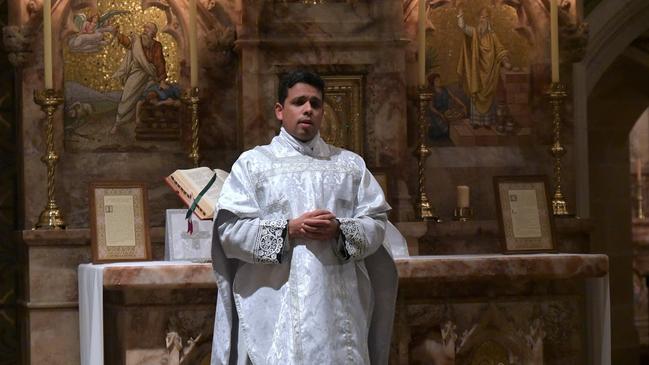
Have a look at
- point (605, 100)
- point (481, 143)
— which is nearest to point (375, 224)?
point (481, 143)

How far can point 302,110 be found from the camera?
564 centimetres

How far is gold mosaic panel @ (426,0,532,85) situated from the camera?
8.36 metres

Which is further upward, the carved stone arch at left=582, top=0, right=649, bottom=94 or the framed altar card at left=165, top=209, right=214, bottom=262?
the carved stone arch at left=582, top=0, right=649, bottom=94

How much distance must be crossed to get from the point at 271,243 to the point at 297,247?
15cm

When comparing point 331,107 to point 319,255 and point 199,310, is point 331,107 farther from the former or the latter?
point 319,255

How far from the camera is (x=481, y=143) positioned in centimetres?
838

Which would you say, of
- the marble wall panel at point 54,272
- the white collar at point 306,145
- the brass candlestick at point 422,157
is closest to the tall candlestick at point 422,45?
the brass candlestick at point 422,157

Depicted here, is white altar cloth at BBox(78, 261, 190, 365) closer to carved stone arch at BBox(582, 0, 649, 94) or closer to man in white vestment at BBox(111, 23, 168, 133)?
man in white vestment at BBox(111, 23, 168, 133)

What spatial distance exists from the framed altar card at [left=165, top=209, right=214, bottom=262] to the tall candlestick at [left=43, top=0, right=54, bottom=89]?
922 mm

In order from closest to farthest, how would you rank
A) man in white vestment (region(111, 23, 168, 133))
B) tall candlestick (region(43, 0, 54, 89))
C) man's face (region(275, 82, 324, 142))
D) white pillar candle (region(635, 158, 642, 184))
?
man's face (region(275, 82, 324, 142)), tall candlestick (region(43, 0, 54, 89)), man in white vestment (region(111, 23, 168, 133)), white pillar candle (region(635, 158, 642, 184))

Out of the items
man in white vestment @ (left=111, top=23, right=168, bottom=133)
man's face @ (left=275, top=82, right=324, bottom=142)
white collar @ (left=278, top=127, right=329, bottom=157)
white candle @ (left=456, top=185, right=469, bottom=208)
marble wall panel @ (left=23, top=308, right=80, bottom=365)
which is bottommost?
marble wall panel @ (left=23, top=308, right=80, bottom=365)

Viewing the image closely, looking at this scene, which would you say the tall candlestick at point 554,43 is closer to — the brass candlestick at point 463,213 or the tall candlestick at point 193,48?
the brass candlestick at point 463,213

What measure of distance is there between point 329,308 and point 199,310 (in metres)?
1.41

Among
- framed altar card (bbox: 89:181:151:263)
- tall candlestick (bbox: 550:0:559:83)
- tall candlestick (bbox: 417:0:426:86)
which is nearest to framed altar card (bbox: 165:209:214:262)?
framed altar card (bbox: 89:181:151:263)
